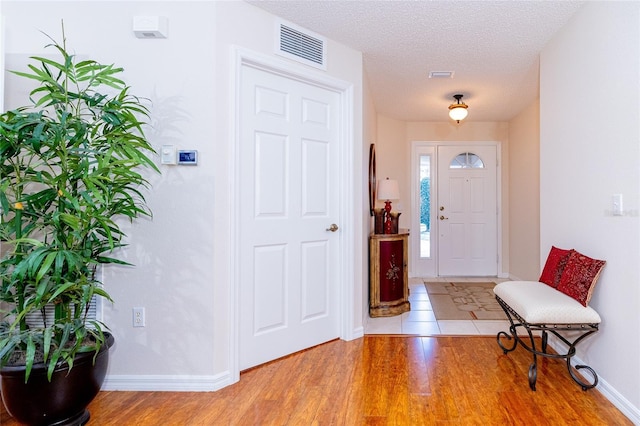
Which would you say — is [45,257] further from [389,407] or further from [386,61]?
[386,61]

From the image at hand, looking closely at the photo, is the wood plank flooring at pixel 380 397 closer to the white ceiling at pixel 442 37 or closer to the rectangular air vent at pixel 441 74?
the white ceiling at pixel 442 37

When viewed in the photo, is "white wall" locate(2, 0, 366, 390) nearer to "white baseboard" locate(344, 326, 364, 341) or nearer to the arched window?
"white baseboard" locate(344, 326, 364, 341)

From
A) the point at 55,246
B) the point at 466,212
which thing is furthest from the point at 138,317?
the point at 466,212

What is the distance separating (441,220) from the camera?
17.6 feet

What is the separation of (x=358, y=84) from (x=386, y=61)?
0.47 meters

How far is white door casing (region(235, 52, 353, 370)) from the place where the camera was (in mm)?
2295

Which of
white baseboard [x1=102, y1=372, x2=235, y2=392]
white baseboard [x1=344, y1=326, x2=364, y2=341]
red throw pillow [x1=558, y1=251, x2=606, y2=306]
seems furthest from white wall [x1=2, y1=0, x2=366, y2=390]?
red throw pillow [x1=558, y1=251, x2=606, y2=306]

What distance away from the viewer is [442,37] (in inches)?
105

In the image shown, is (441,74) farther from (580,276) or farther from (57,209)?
(57,209)

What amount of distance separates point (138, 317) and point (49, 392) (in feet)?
1.85

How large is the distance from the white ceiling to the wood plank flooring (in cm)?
234

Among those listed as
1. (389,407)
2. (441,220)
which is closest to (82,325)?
(389,407)

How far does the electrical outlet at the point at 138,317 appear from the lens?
2055 mm

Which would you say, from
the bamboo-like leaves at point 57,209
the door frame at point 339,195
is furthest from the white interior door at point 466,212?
the bamboo-like leaves at point 57,209
